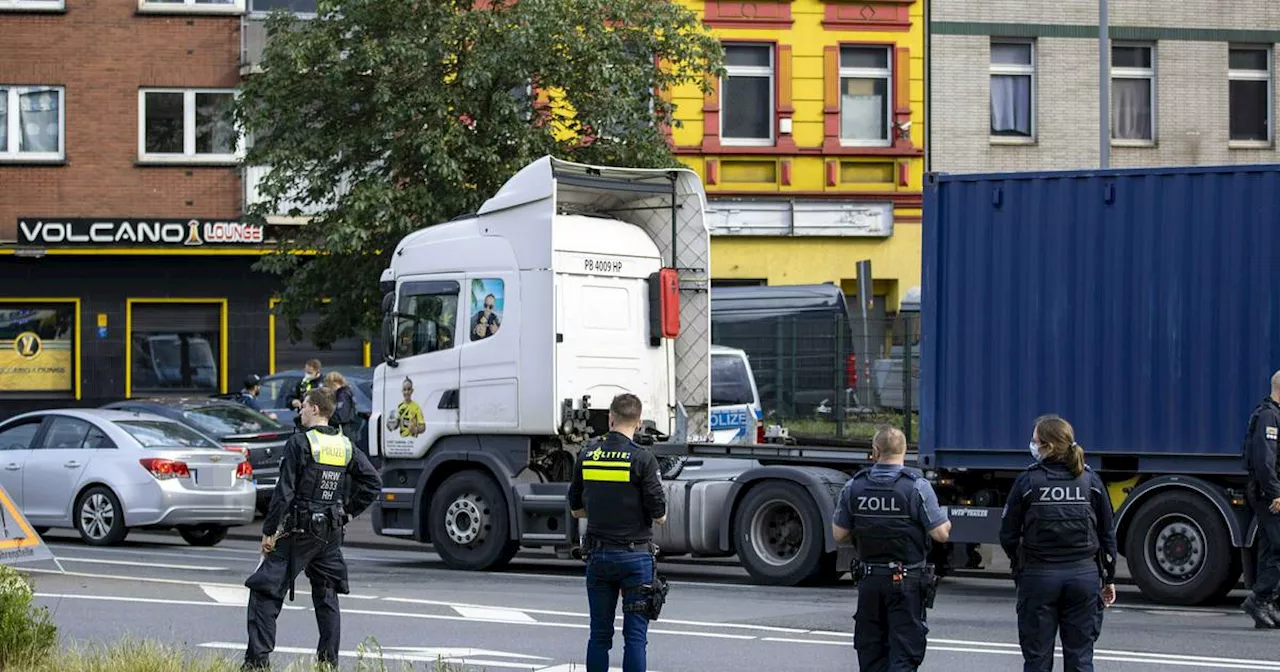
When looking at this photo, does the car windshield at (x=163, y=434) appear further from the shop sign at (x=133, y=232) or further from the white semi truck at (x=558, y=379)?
the shop sign at (x=133, y=232)

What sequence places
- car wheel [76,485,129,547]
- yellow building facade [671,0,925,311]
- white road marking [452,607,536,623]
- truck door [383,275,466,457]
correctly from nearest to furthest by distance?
white road marking [452,607,536,623] < truck door [383,275,466,457] < car wheel [76,485,129,547] < yellow building facade [671,0,925,311]

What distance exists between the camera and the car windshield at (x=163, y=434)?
19.7 m

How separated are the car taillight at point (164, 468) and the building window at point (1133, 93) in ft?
61.1

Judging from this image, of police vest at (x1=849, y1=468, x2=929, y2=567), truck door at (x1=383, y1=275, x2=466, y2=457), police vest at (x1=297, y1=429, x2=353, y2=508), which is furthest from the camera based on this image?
truck door at (x1=383, y1=275, x2=466, y2=457)

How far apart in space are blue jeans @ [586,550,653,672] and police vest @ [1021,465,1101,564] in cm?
183

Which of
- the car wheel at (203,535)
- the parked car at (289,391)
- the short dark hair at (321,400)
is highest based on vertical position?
the short dark hair at (321,400)

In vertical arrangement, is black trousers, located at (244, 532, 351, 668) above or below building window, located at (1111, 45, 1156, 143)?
below

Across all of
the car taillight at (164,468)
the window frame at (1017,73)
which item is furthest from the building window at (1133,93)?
the car taillight at (164,468)

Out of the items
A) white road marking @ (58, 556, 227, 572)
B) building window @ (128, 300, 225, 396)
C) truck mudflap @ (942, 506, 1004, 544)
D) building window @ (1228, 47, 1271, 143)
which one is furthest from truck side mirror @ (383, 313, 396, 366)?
building window @ (1228, 47, 1271, 143)

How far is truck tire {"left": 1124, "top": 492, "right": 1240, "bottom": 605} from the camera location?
1396 cm

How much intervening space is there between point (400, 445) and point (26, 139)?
60.8 feet

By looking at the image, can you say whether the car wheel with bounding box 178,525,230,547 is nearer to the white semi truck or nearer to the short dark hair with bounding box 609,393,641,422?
the white semi truck

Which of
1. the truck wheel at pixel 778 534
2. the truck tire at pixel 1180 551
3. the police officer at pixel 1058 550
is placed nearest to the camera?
the police officer at pixel 1058 550

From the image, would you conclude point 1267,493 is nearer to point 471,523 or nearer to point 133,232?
point 471,523
